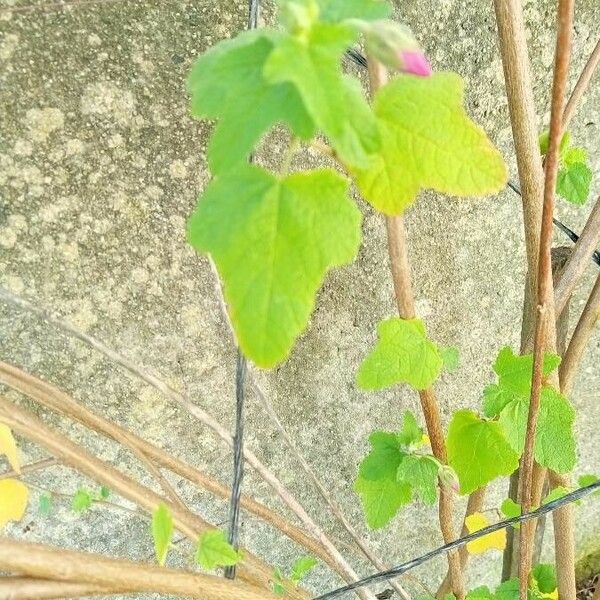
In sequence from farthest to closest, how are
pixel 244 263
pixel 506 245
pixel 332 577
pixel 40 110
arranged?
pixel 332 577
pixel 506 245
pixel 40 110
pixel 244 263

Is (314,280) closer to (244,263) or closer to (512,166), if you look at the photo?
(244,263)

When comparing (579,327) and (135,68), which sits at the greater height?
(135,68)

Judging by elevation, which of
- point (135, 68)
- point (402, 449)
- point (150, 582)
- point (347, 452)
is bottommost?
point (150, 582)

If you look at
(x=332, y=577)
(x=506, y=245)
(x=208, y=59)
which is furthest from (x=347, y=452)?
(x=208, y=59)

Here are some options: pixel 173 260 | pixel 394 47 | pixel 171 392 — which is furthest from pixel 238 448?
pixel 394 47

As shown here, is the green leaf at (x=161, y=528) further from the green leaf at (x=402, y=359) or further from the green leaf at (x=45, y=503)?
the green leaf at (x=45, y=503)

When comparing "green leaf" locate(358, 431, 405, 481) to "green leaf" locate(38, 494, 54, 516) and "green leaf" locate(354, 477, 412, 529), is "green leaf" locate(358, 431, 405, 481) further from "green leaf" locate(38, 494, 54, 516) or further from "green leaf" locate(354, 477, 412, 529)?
"green leaf" locate(38, 494, 54, 516)

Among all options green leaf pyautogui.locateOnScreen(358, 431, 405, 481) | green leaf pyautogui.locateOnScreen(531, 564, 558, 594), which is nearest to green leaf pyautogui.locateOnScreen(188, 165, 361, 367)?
green leaf pyautogui.locateOnScreen(358, 431, 405, 481)
